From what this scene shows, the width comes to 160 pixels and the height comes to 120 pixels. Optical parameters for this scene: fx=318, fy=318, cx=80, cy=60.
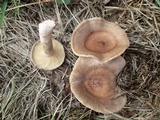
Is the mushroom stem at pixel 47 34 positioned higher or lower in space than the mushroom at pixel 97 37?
higher

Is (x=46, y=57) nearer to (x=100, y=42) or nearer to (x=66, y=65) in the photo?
(x=66, y=65)

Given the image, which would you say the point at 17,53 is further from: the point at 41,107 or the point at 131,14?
the point at 131,14

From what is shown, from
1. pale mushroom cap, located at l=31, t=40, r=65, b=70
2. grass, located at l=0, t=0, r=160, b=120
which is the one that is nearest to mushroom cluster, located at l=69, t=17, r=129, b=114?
grass, located at l=0, t=0, r=160, b=120

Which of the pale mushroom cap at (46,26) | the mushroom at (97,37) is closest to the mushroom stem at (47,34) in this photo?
the pale mushroom cap at (46,26)

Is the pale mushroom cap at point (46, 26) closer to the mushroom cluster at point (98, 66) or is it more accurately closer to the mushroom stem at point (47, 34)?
the mushroom stem at point (47, 34)

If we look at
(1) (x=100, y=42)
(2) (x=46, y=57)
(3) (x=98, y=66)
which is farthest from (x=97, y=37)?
(2) (x=46, y=57)

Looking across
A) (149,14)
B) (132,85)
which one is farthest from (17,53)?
(149,14)

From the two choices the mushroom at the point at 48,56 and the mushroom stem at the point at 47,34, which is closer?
the mushroom stem at the point at 47,34
